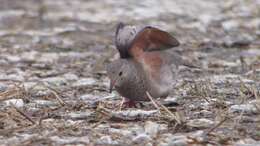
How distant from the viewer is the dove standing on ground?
18.7 ft

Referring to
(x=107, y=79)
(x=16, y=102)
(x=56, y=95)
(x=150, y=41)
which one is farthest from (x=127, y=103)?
(x=107, y=79)

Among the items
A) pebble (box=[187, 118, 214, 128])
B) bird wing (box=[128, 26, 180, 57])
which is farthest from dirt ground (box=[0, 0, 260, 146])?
bird wing (box=[128, 26, 180, 57])

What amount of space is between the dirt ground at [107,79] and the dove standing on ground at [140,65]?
0.14m

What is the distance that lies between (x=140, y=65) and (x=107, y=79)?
1.65 m

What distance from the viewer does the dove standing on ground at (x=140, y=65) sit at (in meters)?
5.70

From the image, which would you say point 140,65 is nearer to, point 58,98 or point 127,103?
point 127,103

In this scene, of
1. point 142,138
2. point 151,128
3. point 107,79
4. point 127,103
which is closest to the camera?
point 142,138

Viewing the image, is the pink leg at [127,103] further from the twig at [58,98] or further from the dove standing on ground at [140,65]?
the twig at [58,98]

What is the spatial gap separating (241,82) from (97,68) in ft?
6.83

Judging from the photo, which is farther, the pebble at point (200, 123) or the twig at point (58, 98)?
the twig at point (58, 98)

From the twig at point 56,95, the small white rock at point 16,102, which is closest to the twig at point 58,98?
the twig at point 56,95

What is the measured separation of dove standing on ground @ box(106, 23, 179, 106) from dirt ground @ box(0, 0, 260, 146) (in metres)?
0.14

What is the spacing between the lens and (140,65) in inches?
231

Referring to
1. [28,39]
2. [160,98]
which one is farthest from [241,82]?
[28,39]
